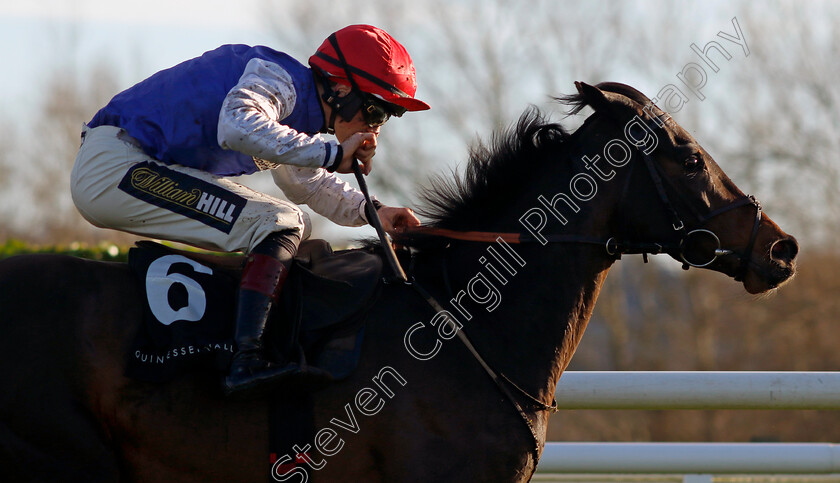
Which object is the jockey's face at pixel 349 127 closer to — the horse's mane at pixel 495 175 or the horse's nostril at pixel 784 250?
the horse's mane at pixel 495 175

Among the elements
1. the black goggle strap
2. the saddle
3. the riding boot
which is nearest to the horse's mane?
the black goggle strap

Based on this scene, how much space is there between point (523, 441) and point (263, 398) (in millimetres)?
901

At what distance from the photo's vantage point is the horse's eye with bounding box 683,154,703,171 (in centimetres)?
338

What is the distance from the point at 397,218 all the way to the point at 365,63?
2.14 ft

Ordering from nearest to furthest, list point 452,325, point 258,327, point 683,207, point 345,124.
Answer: point 258,327 → point 452,325 → point 683,207 → point 345,124

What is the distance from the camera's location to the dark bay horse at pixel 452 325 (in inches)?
116

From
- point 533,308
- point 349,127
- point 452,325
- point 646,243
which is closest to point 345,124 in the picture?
point 349,127

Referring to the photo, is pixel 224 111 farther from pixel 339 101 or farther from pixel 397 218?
pixel 397 218

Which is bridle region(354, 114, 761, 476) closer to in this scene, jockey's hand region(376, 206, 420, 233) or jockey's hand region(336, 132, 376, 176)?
jockey's hand region(336, 132, 376, 176)

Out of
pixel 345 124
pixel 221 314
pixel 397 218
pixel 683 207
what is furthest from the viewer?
pixel 397 218

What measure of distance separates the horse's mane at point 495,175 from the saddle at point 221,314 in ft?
1.49

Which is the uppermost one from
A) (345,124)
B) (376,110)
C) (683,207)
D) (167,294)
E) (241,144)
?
(683,207)

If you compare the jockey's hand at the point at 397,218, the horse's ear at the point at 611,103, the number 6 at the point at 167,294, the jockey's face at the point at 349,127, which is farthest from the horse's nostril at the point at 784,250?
the number 6 at the point at 167,294

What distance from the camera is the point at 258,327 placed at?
2982mm
